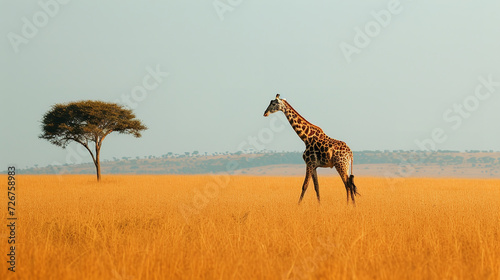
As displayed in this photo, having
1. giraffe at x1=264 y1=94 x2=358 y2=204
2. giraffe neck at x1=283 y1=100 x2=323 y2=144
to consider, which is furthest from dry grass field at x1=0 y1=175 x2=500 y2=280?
giraffe neck at x1=283 y1=100 x2=323 y2=144

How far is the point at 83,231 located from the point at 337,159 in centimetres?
834

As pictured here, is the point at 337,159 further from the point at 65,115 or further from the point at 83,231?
the point at 65,115

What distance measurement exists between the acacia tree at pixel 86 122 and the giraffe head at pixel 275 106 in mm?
22647

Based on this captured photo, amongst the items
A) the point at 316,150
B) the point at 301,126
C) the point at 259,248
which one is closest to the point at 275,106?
the point at 301,126

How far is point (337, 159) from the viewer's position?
49.5 feet

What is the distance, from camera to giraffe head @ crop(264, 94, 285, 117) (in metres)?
15.1

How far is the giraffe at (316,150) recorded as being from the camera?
15047mm

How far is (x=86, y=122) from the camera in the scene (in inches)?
1409

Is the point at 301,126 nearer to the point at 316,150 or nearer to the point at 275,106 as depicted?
the point at 316,150

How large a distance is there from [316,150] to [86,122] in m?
24.9

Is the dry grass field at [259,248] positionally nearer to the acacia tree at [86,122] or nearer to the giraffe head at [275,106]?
the giraffe head at [275,106]

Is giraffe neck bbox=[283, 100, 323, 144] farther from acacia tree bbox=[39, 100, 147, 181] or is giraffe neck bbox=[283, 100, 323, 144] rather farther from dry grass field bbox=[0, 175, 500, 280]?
acacia tree bbox=[39, 100, 147, 181]

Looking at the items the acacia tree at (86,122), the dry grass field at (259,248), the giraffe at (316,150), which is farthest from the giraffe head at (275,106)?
the acacia tree at (86,122)

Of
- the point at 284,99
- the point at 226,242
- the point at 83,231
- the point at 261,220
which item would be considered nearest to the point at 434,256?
the point at 226,242
